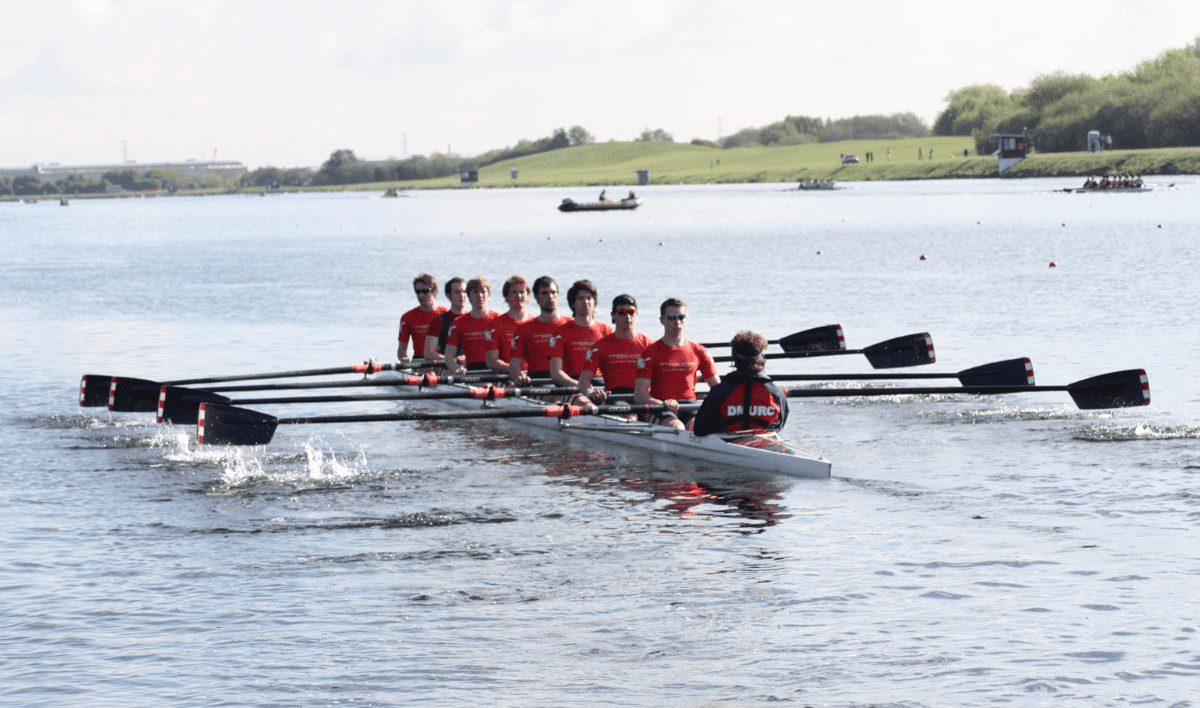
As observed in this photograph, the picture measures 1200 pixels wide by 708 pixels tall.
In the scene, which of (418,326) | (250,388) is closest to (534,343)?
(418,326)

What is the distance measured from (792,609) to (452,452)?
27.1 feet

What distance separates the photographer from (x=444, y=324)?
66.8 feet

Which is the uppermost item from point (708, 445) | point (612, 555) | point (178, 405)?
point (178, 405)

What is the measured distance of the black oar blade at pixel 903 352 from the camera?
2014 cm

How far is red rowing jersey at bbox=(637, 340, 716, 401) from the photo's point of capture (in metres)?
15.1

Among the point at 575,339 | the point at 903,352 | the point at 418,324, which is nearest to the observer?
the point at 575,339

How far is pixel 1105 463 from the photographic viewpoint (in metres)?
15.1

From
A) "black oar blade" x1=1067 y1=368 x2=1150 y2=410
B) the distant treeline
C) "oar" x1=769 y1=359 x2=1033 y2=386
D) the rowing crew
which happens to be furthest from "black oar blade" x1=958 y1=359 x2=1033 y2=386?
the distant treeline

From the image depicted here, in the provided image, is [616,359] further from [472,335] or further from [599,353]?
[472,335]

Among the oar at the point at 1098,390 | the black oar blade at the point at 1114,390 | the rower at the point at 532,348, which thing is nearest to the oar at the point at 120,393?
the rower at the point at 532,348

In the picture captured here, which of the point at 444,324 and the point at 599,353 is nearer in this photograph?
the point at 599,353

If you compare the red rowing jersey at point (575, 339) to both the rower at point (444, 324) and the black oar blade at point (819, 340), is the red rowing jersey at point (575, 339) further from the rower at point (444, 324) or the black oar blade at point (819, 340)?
the black oar blade at point (819, 340)

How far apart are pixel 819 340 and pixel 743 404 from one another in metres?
7.73

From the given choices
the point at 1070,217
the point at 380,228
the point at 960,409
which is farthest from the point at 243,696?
the point at 380,228
